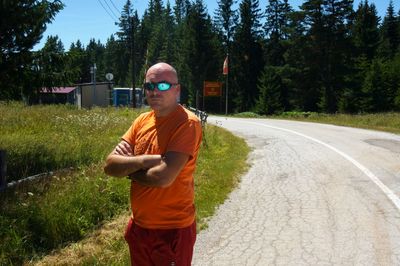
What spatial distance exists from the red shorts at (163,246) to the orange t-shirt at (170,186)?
0.05m

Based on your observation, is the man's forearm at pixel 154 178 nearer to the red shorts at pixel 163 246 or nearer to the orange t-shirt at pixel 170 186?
the orange t-shirt at pixel 170 186

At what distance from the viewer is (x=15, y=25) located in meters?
12.2

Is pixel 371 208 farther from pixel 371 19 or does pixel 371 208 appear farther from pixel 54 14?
pixel 371 19

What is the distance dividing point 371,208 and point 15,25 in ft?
31.3

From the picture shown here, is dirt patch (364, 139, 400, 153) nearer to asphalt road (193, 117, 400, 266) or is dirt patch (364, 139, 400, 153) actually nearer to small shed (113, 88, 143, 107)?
asphalt road (193, 117, 400, 266)

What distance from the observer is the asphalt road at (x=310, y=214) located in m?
5.70

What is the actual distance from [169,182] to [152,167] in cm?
15

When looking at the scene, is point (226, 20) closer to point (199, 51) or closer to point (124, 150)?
point (199, 51)

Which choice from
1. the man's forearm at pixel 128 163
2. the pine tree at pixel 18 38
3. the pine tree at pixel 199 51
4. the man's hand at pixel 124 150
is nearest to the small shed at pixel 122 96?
the pine tree at pixel 199 51

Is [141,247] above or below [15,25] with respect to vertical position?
below

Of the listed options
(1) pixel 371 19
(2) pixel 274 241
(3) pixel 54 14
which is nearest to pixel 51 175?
(2) pixel 274 241

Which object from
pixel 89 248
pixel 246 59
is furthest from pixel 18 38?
pixel 246 59

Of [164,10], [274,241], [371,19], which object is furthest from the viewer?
[164,10]

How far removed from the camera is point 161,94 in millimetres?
3338
